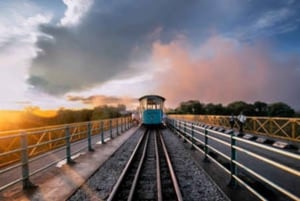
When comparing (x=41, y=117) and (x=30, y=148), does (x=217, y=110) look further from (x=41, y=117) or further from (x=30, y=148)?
(x=30, y=148)

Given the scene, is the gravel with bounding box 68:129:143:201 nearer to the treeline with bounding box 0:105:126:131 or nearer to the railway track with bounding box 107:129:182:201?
the railway track with bounding box 107:129:182:201

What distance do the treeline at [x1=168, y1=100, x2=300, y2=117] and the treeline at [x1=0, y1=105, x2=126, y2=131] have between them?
1852 cm

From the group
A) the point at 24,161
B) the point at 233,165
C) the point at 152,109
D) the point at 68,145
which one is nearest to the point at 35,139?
the point at 68,145

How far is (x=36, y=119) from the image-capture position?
45.9 m

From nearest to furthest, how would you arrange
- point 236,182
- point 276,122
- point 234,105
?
point 236,182 → point 276,122 → point 234,105

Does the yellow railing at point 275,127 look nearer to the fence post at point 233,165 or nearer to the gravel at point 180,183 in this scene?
the gravel at point 180,183

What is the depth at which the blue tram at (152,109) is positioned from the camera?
32906mm

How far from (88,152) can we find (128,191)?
6457 mm

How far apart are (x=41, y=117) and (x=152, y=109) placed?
2338 centimetres

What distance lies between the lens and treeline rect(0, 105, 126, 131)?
3303cm

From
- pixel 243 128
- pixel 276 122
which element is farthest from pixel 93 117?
pixel 276 122

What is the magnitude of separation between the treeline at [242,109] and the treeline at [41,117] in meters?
18.5

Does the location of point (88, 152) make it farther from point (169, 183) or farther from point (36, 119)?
point (36, 119)

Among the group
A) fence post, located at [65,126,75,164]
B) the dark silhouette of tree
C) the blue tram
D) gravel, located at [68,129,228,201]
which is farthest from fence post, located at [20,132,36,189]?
the dark silhouette of tree
